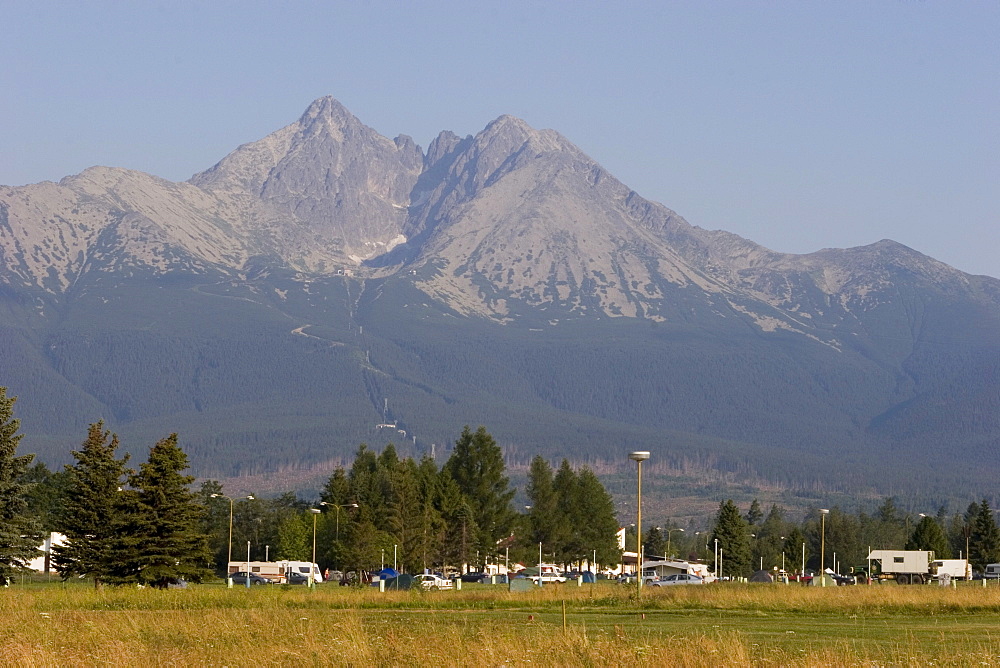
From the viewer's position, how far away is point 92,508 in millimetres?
78250

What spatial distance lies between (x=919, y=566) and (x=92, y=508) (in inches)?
3428

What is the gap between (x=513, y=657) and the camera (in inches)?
1206

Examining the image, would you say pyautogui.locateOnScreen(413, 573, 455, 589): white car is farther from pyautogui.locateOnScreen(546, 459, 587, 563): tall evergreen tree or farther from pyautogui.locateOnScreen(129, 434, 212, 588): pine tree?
pyautogui.locateOnScreen(546, 459, 587, 563): tall evergreen tree

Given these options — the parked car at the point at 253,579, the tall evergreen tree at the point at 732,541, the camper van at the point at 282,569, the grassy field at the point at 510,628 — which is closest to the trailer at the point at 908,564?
the tall evergreen tree at the point at 732,541

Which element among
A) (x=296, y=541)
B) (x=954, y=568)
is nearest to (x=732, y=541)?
(x=954, y=568)

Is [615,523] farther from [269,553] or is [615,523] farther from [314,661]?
[314,661]

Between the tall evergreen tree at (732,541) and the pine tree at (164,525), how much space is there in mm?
92960

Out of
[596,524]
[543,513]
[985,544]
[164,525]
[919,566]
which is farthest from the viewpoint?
[985,544]

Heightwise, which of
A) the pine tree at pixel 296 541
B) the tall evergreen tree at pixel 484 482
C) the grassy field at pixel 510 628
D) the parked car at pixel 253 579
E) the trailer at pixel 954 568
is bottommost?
the parked car at pixel 253 579

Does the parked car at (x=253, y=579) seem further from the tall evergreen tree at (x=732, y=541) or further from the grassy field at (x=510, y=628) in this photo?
the tall evergreen tree at (x=732, y=541)

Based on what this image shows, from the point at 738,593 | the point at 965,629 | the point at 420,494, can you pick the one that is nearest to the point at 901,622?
the point at 965,629

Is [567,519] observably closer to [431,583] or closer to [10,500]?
[431,583]

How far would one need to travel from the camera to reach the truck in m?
138

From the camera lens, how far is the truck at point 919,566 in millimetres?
138500
